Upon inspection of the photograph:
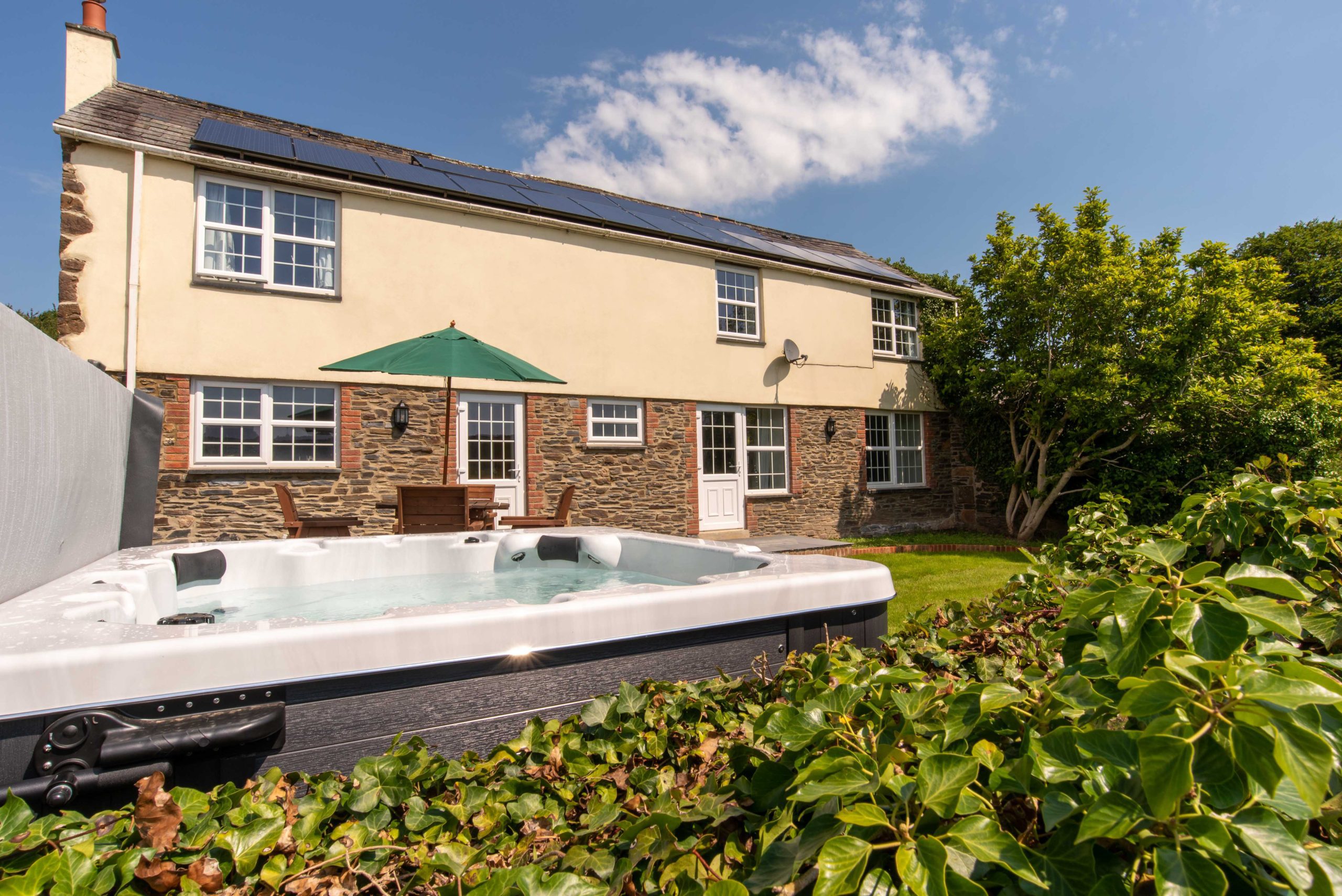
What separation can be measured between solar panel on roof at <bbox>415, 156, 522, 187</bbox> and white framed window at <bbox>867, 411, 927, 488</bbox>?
316 inches

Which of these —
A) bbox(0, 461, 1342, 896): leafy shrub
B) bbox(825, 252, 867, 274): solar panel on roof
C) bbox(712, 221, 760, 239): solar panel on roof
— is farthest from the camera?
bbox(712, 221, 760, 239): solar panel on roof

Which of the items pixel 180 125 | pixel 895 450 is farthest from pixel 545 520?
pixel 895 450

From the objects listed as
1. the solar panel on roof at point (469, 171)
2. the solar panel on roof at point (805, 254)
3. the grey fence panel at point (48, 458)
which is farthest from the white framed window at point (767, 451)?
the grey fence panel at point (48, 458)

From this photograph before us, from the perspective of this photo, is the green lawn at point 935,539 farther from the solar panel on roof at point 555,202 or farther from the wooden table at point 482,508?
the solar panel on roof at point 555,202

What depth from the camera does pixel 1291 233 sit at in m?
23.7

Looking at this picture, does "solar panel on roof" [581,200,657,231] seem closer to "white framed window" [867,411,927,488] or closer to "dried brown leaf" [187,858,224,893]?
"white framed window" [867,411,927,488]

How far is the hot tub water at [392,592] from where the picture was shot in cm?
458

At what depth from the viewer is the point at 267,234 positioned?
7.95 metres

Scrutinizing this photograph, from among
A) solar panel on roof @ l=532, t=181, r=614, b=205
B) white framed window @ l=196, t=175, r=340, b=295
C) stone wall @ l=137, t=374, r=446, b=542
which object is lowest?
stone wall @ l=137, t=374, r=446, b=542

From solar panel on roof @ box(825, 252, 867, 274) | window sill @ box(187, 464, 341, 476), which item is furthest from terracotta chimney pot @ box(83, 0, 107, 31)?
solar panel on roof @ box(825, 252, 867, 274)

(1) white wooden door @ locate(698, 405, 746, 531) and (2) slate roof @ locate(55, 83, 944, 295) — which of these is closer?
(2) slate roof @ locate(55, 83, 944, 295)

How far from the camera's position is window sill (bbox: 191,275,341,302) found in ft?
24.9

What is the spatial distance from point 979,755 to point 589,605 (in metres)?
1.79

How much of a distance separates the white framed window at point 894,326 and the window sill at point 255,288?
9729 millimetres
